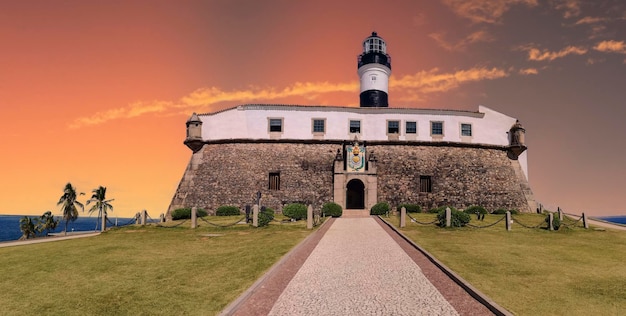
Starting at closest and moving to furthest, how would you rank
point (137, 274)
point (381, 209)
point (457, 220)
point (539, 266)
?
point (137, 274) → point (539, 266) → point (457, 220) → point (381, 209)

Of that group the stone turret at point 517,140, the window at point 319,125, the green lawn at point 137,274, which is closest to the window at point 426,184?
the stone turret at point 517,140

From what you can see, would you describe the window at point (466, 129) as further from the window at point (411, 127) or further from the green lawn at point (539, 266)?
the green lawn at point (539, 266)

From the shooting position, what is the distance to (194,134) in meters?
35.4

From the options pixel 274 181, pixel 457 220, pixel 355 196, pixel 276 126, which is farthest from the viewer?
pixel 355 196

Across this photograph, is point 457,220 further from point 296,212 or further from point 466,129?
point 466,129

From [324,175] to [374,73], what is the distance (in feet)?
53.1

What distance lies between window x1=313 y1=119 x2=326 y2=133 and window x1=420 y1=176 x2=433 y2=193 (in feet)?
36.6

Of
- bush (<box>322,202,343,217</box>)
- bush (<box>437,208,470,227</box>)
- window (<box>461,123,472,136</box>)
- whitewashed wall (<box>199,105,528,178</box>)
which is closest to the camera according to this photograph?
bush (<box>437,208,470,227</box>)

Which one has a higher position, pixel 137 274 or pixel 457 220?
pixel 457 220

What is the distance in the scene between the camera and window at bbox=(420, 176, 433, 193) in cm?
3472

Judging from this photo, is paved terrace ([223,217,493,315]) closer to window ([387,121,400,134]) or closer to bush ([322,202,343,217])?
bush ([322,202,343,217])

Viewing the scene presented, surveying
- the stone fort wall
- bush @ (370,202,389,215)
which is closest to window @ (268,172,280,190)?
the stone fort wall

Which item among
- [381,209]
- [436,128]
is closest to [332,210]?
[381,209]

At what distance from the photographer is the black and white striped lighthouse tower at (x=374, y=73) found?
1678 inches
